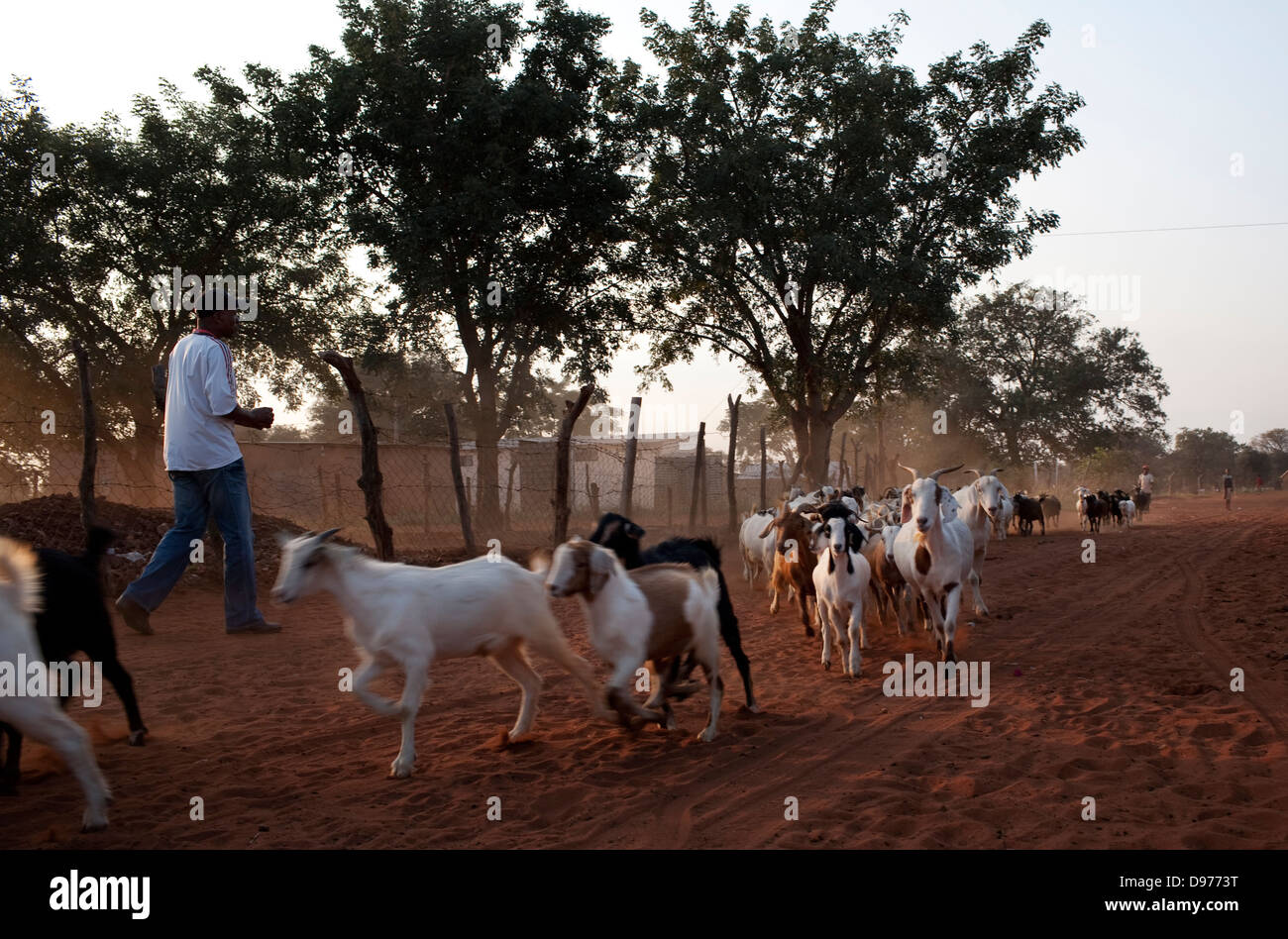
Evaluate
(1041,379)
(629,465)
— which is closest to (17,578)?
(629,465)

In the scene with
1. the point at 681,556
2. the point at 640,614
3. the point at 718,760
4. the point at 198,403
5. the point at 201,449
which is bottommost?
the point at 718,760

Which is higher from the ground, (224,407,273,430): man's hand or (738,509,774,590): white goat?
(224,407,273,430): man's hand

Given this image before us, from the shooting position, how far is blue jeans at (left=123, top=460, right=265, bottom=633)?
660cm

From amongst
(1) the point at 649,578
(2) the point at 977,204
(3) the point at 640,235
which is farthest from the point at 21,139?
(2) the point at 977,204

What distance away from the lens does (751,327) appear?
25.1 metres

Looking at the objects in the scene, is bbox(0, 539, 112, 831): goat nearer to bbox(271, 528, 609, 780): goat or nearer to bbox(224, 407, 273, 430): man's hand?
bbox(271, 528, 609, 780): goat

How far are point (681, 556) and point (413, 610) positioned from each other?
2497 mm

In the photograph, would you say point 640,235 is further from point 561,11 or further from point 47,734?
point 47,734

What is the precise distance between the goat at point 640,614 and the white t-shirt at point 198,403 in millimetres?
2982

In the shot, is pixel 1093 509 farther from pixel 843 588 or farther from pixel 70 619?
pixel 70 619

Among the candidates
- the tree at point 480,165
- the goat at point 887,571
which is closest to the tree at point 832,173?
the tree at point 480,165

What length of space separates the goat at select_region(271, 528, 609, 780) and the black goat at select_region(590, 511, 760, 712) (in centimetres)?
119

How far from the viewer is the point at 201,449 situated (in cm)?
668

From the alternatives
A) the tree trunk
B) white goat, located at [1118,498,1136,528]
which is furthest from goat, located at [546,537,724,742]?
white goat, located at [1118,498,1136,528]
